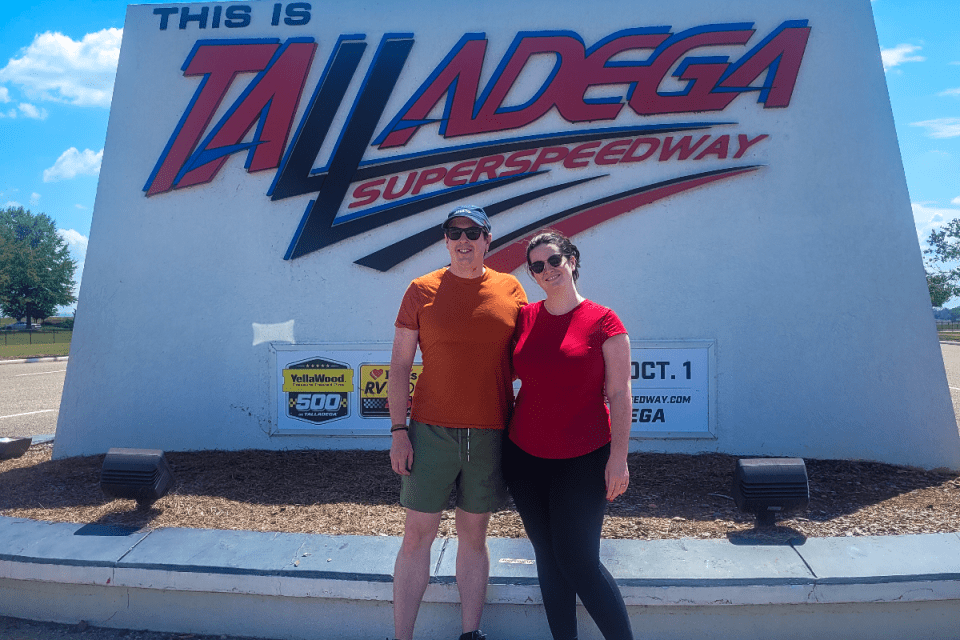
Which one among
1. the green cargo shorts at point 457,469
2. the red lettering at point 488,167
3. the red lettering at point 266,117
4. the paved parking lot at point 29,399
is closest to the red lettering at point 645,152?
the red lettering at point 488,167

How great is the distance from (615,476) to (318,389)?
3.92 metres

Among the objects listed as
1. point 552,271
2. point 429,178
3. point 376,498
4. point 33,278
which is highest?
point 33,278

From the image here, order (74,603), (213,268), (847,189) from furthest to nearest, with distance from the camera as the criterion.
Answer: (213,268) < (847,189) < (74,603)

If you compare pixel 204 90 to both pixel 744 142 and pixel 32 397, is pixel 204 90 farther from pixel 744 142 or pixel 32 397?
pixel 32 397

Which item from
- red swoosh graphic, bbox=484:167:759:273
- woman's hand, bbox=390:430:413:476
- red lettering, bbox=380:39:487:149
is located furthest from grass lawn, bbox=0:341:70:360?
woman's hand, bbox=390:430:413:476

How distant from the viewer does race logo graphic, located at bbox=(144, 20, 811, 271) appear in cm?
562

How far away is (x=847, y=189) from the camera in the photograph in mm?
5504

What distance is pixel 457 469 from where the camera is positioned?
105 inches

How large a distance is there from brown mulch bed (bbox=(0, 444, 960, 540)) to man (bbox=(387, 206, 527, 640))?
3.66 ft

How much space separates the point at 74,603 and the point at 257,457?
2.33 metres

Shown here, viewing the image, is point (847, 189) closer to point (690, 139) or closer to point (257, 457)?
point (690, 139)

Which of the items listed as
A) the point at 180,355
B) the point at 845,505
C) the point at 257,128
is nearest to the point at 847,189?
the point at 845,505

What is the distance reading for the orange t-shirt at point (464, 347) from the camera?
2592mm

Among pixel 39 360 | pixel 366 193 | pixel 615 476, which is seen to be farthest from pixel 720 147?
pixel 39 360
